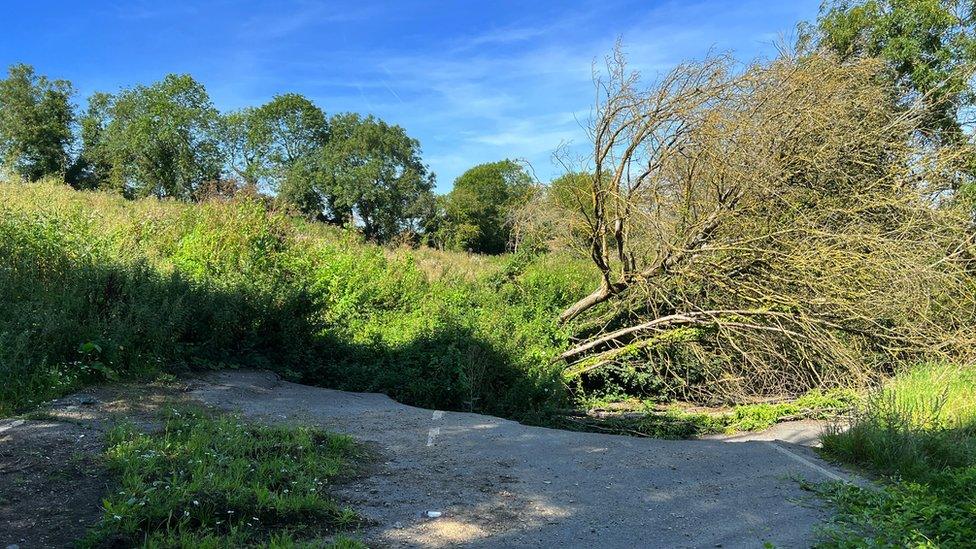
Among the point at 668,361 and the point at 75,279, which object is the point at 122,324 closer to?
the point at 75,279

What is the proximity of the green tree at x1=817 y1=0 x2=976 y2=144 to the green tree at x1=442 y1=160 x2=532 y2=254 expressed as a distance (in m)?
19.3

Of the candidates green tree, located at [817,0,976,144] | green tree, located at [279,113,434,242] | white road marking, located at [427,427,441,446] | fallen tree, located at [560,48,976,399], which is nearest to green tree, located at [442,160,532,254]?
green tree, located at [279,113,434,242]

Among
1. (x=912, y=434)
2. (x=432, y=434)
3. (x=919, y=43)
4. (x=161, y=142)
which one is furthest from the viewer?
(x=161, y=142)

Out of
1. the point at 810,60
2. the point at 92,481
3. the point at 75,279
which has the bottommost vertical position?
the point at 92,481

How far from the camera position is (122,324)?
23.1 ft

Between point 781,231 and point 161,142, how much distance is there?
36.0 m

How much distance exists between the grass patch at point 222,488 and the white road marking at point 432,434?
2.70ft

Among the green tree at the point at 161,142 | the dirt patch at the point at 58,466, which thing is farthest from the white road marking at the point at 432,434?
the green tree at the point at 161,142

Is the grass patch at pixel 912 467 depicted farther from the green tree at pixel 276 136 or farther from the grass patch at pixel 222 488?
the green tree at pixel 276 136

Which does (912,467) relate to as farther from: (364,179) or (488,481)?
(364,179)

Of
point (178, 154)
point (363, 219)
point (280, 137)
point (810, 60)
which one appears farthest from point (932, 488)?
point (280, 137)

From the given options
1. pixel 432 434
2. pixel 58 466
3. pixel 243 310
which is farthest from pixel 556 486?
pixel 243 310

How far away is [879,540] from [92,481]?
181 inches

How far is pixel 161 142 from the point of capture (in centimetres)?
3569
